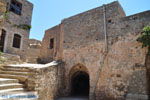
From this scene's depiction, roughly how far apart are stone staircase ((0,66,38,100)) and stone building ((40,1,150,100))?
3447 mm

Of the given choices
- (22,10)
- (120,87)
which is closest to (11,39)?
(22,10)

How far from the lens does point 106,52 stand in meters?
6.75

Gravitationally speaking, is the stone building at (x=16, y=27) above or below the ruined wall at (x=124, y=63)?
above

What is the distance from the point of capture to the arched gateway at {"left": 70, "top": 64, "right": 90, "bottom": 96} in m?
8.16

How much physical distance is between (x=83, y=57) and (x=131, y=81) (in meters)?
3.10

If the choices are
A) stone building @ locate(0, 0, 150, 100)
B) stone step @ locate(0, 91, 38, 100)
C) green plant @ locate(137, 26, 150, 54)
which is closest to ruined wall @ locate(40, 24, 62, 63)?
stone building @ locate(0, 0, 150, 100)

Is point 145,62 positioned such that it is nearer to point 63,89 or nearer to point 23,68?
point 63,89

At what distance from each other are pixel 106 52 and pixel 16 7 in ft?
27.3

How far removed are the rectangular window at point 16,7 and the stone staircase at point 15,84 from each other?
613cm

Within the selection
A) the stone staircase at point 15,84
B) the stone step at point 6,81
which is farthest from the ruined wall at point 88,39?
the stone step at point 6,81

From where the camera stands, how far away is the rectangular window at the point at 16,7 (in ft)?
31.8

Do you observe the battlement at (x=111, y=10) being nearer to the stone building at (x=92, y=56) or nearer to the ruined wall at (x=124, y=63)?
the stone building at (x=92, y=56)

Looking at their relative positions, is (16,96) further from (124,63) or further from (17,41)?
(17,41)

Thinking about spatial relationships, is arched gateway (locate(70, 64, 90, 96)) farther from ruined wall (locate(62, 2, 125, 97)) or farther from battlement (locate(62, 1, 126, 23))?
battlement (locate(62, 1, 126, 23))
